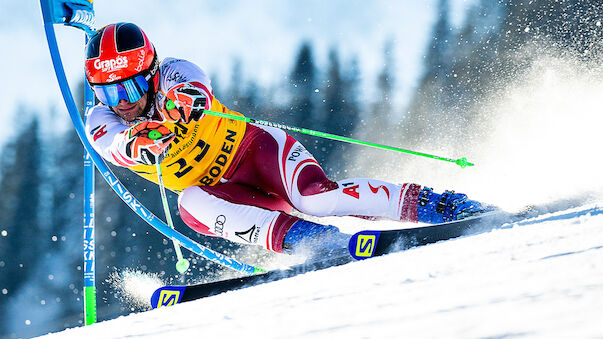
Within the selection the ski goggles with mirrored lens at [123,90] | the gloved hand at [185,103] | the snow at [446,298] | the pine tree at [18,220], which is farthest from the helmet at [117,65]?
the pine tree at [18,220]

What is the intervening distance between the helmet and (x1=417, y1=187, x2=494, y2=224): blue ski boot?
1275mm

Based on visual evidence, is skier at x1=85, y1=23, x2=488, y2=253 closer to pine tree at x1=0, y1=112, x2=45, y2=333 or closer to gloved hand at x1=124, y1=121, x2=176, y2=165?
gloved hand at x1=124, y1=121, x2=176, y2=165

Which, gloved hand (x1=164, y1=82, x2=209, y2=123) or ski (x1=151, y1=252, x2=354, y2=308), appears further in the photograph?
gloved hand (x1=164, y1=82, x2=209, y2=123)

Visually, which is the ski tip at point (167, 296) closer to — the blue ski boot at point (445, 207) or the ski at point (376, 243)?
the ski at point (376, 243)

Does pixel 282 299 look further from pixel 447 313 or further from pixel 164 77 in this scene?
pixel 164 77

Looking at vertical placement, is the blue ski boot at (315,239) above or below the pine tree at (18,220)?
above

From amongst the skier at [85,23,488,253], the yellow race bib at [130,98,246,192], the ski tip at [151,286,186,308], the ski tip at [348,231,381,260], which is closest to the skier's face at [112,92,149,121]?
the skier at [85,23,488,253]

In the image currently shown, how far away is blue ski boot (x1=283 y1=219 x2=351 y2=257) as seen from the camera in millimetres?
2162

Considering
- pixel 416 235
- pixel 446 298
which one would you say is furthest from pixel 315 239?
pixel 446 298

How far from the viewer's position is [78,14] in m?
2.89

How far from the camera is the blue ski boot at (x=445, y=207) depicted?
6.97 ft

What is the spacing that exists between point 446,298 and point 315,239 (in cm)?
136

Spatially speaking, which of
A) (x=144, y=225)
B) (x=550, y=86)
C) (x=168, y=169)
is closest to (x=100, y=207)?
(x=144, y=225)

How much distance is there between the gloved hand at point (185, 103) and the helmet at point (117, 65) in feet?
0.60
